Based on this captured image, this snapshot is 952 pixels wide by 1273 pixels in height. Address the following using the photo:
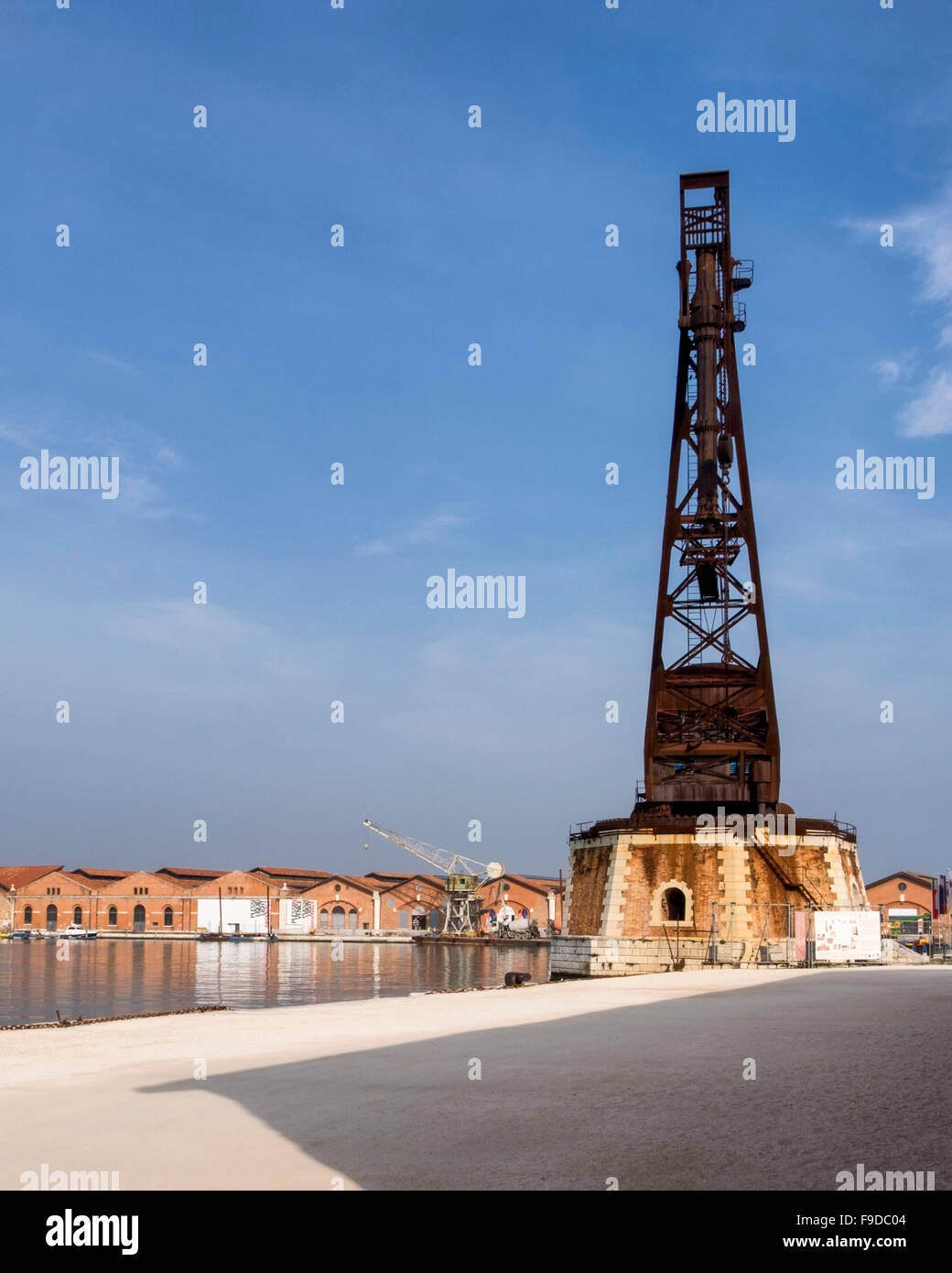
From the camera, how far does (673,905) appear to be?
1996 inches

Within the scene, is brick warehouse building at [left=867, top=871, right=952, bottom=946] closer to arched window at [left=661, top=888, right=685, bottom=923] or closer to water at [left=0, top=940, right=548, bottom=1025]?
water at [left=0, top=940, right=548, bottom=1025]

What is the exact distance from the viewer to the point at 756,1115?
467 inches

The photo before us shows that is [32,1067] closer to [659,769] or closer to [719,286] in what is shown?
[659,769]

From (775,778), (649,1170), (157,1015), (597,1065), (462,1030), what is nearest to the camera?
(649,1170)

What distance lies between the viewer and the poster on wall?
1880 inches

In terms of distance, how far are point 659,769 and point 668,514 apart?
11587 mm

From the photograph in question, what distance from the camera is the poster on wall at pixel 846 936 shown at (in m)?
47.8

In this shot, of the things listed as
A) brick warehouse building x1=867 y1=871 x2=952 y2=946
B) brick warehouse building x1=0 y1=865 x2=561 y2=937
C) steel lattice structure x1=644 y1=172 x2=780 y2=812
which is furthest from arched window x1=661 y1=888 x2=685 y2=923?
brick warehouse building x1=0 y1=865 x2=561 y2=937

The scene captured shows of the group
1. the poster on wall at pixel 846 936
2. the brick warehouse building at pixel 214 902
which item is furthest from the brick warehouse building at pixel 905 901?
the poster on wall at pixel 846 936

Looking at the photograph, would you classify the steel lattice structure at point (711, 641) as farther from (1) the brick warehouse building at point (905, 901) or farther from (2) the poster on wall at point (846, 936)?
(1) the brick warehouse building at point (905, 901)

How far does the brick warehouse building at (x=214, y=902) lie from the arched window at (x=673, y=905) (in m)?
102

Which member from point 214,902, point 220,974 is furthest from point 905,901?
point 214,902
